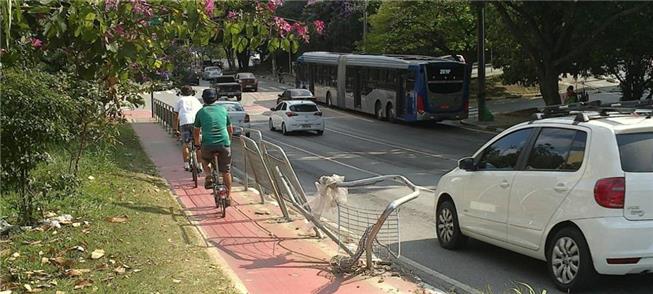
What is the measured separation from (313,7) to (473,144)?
49310 mm

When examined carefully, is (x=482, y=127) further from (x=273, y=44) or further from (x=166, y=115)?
(x=273, y=44)

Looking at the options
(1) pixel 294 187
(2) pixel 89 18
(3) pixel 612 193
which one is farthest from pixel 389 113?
(2) pixel 89 18

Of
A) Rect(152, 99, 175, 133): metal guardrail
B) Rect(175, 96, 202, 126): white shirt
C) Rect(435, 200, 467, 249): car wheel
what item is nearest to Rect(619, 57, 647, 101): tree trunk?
Rect(152, 99, 175, 133): metal guardrail

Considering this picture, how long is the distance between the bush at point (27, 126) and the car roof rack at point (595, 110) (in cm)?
527

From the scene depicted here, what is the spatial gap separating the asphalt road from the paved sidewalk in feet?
3.35

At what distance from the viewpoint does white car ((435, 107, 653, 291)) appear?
5.90 metres

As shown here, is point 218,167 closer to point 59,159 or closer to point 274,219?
point 274,219

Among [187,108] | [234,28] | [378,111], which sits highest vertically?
[234,28]

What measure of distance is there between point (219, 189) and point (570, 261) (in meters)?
5.02

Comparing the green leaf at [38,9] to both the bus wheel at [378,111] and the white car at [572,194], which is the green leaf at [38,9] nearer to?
the white car at [572,194]

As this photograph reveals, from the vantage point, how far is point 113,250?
6.97 metres

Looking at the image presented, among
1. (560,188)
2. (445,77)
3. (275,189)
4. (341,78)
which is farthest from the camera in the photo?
(341,78)

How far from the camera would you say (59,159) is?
1159 centimetres

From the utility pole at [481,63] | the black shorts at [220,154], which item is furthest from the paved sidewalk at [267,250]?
the utility pole at [481,63]
